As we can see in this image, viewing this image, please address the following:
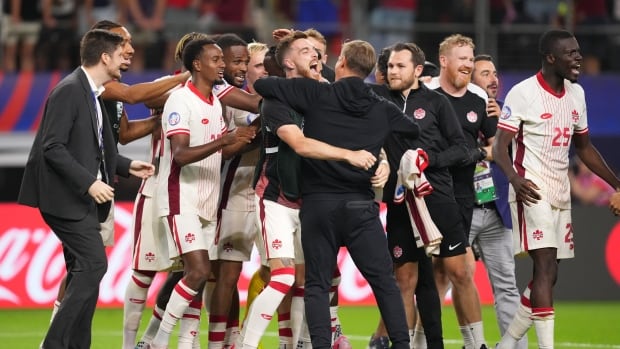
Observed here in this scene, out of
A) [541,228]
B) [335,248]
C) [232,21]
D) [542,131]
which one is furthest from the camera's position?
[232,21]

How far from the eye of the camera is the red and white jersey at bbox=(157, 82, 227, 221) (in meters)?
8.85

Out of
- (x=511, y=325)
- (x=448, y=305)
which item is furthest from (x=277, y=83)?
(x=448, y=305)

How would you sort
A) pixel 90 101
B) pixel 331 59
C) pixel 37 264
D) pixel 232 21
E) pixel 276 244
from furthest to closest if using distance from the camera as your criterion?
pixel 232 21
pixel 331 59
pixel 37 264
pixel 276 244
pixel 90 101

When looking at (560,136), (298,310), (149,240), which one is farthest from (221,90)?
(560,136)

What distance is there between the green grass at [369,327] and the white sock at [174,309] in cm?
211

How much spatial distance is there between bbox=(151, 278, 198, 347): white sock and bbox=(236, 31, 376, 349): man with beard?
47 centimetres

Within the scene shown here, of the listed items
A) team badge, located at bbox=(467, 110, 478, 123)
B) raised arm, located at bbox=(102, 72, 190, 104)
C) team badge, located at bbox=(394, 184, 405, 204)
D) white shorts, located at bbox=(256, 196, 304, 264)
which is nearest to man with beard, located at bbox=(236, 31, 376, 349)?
white shorts, located at bbox=(256, 196, 304, 264)

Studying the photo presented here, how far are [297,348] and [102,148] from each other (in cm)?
215

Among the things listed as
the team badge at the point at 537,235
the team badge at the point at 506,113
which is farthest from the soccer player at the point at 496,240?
the team badge at the point at 537,235

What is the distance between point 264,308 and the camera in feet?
27.9

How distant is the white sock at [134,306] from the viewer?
9453 mm

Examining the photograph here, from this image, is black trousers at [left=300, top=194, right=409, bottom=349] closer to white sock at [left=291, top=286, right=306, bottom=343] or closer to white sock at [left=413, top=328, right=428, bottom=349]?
white sock at [left=291, top=286, right=306, bottom=343]

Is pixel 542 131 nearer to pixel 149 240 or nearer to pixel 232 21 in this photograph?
pixel 149 240

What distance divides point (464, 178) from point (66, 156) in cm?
336
